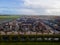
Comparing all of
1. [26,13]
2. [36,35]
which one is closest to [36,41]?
[36,35]

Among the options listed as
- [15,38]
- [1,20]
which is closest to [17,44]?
[15,38]

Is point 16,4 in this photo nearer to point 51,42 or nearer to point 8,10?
point 8,10

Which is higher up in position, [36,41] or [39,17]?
[39,17]

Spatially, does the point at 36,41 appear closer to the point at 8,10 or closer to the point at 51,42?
the point at 51,42

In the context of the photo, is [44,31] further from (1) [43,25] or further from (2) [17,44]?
(2) [17,44]

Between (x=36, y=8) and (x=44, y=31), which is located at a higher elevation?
(x=36, y=8)

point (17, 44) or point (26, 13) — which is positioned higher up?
point (26, 13)

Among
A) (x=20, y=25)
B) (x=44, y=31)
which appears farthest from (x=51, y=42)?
(x=20, y=25)
